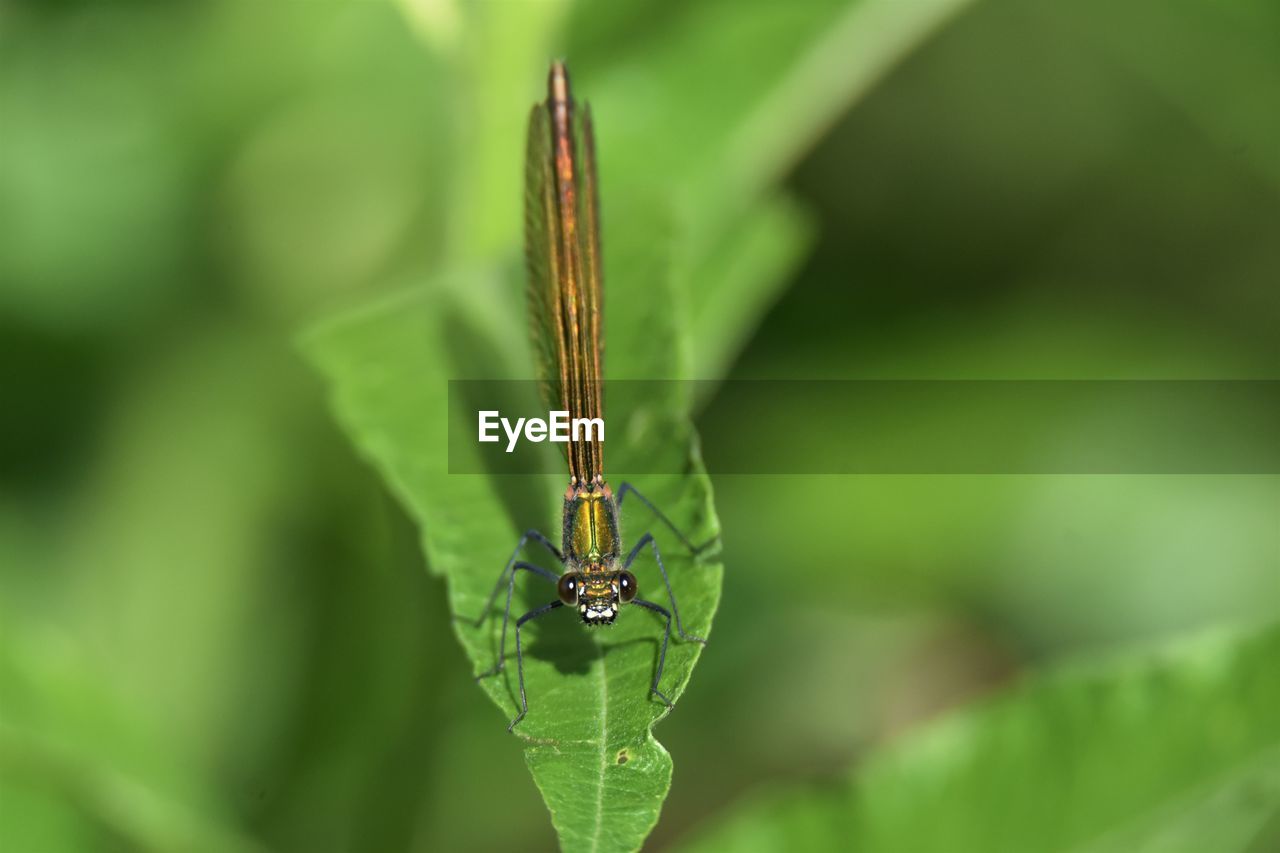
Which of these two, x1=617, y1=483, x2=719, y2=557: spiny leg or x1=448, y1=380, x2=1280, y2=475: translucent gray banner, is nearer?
x1=617, y1=483, x2=719, y2=557: spiny leg

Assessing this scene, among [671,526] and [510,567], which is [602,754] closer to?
[671,526]

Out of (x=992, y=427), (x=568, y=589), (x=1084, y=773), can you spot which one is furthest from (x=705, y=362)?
(x=992, y=427)

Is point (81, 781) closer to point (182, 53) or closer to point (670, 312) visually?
point (670, 312)

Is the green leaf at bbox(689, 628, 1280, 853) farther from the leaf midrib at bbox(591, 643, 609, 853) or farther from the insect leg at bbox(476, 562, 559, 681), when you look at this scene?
the leaf midrib at bbox(591, 643, 609, 853)

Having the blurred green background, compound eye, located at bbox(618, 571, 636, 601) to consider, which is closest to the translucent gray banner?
the blurred green background

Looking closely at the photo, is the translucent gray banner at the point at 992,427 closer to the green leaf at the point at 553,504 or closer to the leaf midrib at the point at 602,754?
the green leaf at the point at 553,504

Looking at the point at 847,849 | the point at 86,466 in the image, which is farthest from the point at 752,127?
the point at 86,466
